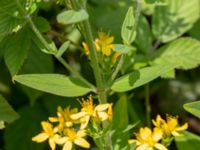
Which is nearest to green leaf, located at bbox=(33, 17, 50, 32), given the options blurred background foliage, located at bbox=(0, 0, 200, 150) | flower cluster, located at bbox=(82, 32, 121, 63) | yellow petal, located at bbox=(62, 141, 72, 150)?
blurred background foliage, located at bbox=(0, 0, 200, 150)

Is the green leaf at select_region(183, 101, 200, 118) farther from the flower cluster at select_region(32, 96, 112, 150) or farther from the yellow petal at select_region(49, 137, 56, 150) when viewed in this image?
the yellow petal at select_region(49, 137, 56, 150)

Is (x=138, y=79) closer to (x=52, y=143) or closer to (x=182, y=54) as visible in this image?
(x=52, y=143)

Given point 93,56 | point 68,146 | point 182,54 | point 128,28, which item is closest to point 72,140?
point 68,146

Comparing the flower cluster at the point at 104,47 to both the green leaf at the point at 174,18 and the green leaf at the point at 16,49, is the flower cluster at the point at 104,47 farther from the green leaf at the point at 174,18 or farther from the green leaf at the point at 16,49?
the green leaf at the point at 174,18

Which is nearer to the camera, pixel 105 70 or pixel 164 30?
pixel 105 70

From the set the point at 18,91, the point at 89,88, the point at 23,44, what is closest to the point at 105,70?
the point at 89,88

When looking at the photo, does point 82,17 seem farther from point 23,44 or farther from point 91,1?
point 91,1

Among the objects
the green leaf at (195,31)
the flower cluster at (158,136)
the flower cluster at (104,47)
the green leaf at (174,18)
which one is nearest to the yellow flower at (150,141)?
the flower cluster at (158,136)
